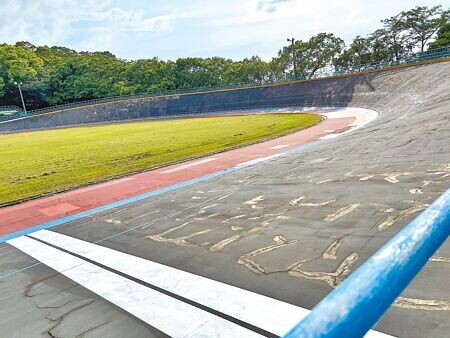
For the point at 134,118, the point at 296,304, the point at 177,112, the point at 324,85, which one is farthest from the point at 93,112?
the point at 296,304

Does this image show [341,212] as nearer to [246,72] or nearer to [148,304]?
[148,304]

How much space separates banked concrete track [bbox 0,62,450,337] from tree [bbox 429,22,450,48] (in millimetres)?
63334

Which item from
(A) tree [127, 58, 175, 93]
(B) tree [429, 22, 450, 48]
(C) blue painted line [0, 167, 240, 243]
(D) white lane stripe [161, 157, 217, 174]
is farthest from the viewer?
(A) tree [127, 58, 175, 93]

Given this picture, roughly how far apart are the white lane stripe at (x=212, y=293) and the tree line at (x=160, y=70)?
3138 inches

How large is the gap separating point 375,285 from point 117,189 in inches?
604

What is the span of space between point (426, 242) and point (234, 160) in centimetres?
1767

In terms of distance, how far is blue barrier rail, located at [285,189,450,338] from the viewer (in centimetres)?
83

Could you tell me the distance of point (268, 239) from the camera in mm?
6668

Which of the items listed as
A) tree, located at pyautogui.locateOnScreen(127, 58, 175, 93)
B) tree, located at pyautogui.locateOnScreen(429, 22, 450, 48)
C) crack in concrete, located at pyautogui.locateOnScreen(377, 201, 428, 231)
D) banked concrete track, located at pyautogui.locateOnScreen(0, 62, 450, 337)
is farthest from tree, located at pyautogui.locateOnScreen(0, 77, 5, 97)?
crack in concrete, located at pyautogui.locateOnScreen(377, 201, 428, 231)

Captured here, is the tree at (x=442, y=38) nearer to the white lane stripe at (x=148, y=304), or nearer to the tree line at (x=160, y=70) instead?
the tree line at (x=160, y=70)

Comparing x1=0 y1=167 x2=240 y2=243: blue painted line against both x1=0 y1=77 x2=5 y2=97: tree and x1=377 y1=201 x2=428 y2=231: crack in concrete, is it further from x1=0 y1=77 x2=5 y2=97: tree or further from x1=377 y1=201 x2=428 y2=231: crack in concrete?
x1=0 y1=77 x2=5 y2=97: tree

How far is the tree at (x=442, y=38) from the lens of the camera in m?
64.2

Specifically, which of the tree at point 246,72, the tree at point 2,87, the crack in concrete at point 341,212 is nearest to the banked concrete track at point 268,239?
the crack in concrete at point 341,212

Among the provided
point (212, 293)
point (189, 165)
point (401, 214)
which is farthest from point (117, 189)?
point (401, 214)
